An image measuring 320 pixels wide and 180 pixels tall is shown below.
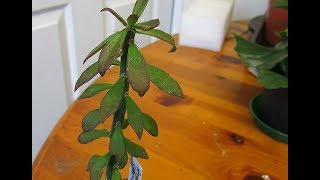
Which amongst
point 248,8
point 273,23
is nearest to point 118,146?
point 273,23

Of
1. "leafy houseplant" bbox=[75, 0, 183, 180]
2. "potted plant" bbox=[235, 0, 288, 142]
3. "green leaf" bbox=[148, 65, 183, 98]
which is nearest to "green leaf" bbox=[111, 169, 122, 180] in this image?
"leafy houseplant" bbox=[75, 0, 183, 180]

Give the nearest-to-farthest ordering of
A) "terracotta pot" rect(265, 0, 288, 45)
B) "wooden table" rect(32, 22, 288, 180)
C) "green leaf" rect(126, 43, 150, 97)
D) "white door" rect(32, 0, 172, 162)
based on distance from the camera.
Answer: "green leaf" rect(126, 43, 150, 97)
"wooden table" rect(32, 22, 288, 180)
"terracotta pot" rect(265, 0, 288, 45)
"white door" rect(32, 0, 172, 162)

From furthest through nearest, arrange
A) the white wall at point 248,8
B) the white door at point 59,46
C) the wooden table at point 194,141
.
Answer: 1. the white wall at point 248,8
2. the white door at point 59,46
3. the wooden table at point 194,141

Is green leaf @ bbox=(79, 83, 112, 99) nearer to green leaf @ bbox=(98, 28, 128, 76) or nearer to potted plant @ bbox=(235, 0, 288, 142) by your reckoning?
green leaf @ bbox=(98, 28, 128, 76)

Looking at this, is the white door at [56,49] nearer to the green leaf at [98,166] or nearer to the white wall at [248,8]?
the white wall at [248,8]

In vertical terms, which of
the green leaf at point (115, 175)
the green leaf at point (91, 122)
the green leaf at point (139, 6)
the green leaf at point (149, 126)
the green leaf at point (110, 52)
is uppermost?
the green leaf at point (139, 6)

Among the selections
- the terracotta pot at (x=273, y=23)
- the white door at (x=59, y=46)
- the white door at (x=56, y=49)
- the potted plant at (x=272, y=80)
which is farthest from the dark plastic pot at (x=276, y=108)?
the white door at (x=56, y=49)

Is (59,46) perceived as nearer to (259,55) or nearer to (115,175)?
(259,55)
